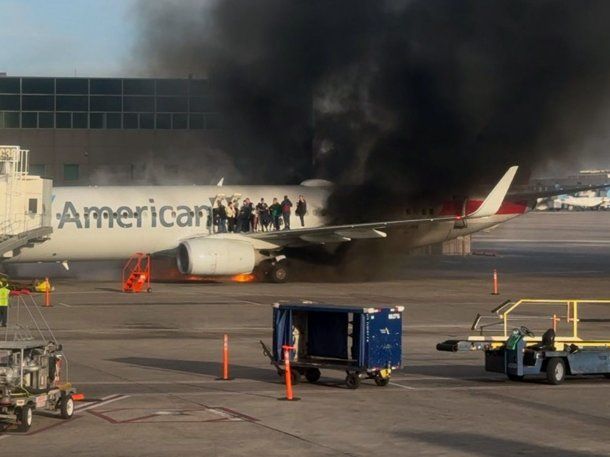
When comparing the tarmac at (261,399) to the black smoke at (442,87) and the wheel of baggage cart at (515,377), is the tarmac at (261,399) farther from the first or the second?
the black smoke at (442,87)

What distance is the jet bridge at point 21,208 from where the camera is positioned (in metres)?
44.0

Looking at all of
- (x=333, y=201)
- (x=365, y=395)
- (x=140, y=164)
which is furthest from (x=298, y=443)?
(x=140, y=164)

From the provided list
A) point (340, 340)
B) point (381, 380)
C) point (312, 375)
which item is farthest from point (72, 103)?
point (381, 380)

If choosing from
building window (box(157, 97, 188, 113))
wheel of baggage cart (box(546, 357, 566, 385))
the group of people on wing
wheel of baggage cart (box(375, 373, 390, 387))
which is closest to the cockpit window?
wheel of baggage cart (box(375, 373, 390, 387))

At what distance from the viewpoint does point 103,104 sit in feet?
234

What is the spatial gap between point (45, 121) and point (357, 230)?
2840cm

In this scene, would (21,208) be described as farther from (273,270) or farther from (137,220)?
(273,270)

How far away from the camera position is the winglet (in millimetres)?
48562

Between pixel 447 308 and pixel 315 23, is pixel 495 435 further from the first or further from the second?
pixel 315 23

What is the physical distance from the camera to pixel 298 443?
1762cm

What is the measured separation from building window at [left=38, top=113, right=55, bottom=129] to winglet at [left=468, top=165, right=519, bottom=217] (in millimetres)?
30624

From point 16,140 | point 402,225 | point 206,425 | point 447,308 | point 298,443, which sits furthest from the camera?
point 16,140

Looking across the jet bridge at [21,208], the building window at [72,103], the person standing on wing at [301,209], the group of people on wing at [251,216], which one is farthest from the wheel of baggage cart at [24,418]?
the building window at [72,103]

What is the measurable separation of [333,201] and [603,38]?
1275 cm
